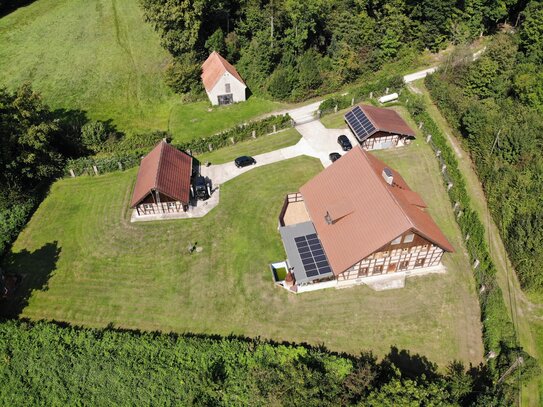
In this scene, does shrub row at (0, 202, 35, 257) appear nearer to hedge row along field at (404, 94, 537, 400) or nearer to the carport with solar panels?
the carport with solar panels

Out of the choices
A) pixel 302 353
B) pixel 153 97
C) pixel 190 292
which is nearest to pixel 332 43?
pixel 153 97

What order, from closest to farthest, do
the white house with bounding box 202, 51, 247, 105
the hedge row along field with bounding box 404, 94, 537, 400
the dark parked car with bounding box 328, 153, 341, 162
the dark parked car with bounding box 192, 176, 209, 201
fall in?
the hedge row along field with bounding box 404, 94, 537, 400, the dark parked car with bounding box 192, 176, 209, 201, the dark parked car with bounding box 328, 153, 341, 162, the white house with bounding box 202, 51, 247, 105

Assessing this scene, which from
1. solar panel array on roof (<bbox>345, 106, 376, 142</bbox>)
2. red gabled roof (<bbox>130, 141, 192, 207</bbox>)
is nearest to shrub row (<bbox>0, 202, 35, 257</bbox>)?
red gabled roof (<bbox>130, 141, 192, 207</bbox>)

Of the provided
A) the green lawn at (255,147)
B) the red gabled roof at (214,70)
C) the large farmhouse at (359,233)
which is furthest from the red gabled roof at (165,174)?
the red gabled roof at (214,70)

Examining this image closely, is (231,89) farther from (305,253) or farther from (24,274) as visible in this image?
(24,274)

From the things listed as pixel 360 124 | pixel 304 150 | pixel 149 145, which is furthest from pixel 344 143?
pixel 149 145

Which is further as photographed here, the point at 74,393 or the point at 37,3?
the point at 37,3

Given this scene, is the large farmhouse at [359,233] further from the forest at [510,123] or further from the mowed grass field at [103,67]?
the mowed grass field at [103,67]

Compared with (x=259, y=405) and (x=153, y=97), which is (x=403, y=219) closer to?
(x=259, y=405)
